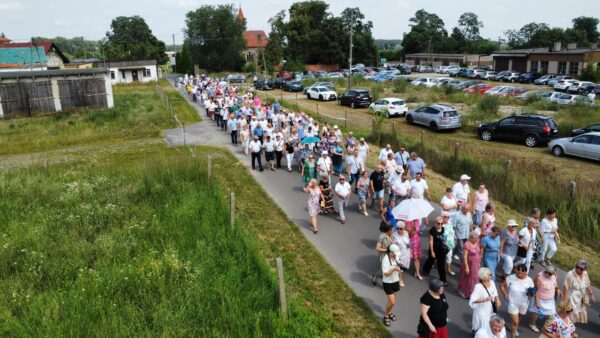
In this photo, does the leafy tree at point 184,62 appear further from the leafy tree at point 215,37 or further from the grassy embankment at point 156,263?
the grassy embankment at point 156,263

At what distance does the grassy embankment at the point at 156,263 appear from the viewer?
25.1 feet

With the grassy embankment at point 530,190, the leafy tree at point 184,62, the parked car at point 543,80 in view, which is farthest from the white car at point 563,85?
the leafy tree at point 184,62

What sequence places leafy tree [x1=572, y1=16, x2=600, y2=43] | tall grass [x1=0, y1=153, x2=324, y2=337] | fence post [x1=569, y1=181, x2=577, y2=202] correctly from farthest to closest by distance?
leafy tree [x1=572, y1=16, x2=600, y2=43] < fence post [x1=569, y1=181, x2=577, y2=202] < tall grass [x1=0, y1=153, x2=324, y2=337]

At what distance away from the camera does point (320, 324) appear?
7836 millimetres

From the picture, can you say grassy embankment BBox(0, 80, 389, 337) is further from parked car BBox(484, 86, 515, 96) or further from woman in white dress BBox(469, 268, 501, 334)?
parked car BBox(484, 86, 515, 96)

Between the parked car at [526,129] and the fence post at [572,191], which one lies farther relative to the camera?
the parked car at [526,129]

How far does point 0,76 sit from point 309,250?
94.3ft

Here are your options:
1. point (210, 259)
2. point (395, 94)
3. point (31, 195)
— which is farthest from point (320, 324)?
point (395, 94)

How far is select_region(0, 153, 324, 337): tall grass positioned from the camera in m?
7.57

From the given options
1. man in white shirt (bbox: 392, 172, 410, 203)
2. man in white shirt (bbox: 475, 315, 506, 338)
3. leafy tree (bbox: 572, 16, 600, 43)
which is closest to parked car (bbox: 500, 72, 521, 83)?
man in white shirt (bbox: 392, 172, 410, 203)

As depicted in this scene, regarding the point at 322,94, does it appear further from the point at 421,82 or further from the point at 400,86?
the point at 421,82

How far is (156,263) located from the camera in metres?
9.09

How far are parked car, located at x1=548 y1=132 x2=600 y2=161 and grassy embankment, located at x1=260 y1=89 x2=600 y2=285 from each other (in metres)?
2.17

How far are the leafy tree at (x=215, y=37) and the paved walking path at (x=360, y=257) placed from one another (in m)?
68.1
